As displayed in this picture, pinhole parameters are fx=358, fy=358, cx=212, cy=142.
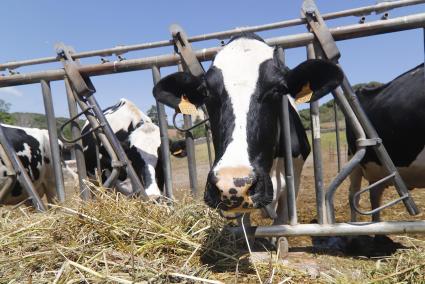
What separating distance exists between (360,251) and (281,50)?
1989 mm

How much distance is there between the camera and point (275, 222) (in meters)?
3.26

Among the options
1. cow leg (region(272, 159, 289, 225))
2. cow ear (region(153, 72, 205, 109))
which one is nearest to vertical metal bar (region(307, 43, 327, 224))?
cow leg (region(272, 159, 289, 225))

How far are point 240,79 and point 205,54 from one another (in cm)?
78

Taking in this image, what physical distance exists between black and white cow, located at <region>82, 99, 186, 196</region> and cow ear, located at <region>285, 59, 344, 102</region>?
2.13 meters

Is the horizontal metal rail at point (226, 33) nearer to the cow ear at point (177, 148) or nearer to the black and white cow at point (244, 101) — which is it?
the black and white cow at point (244, 101)

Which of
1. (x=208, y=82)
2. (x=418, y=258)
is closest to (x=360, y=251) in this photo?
(x=418, y=258)

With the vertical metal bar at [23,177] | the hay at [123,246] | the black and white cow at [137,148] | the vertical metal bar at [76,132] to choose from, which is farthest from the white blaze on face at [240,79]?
the vertical metal bar at [23,177]

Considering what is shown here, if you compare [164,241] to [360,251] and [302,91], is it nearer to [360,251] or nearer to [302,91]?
[302,91]

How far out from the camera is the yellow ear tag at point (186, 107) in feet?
9.40

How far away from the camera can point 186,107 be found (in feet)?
9.42

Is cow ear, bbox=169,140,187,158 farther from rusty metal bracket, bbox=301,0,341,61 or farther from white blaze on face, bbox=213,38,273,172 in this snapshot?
rusty metal bracket, bbox=301,0,341,61

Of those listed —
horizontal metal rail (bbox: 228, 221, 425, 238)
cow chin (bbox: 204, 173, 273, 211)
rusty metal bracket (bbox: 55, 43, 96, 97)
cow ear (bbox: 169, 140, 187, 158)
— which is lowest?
A: horizontal metal rail (bbox: 228, 221, 425, 238)

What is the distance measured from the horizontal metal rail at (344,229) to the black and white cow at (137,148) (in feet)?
5.41

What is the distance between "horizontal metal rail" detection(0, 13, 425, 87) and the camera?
257 centimetres
